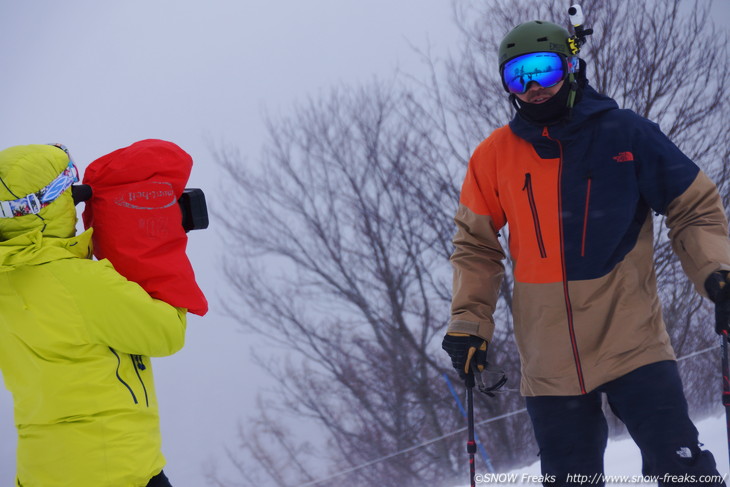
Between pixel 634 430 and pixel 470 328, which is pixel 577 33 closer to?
pixel 470 328

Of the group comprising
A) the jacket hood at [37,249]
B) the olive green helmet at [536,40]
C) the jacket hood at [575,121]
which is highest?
the olive green helmet at [536,40]

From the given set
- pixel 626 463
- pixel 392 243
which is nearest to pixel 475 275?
pixel 626 463

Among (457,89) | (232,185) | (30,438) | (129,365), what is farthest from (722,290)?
(232,185)

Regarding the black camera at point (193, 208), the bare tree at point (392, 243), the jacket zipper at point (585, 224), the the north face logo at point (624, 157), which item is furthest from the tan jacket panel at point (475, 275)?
the bare tree at point (392, 243)

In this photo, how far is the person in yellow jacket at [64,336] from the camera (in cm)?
153

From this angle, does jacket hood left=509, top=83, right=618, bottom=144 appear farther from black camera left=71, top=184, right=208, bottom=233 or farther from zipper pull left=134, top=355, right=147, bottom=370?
zipper pull left=134, top=355, right=147, bottom=370

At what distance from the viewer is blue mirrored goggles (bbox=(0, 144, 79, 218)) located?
1.54 metres

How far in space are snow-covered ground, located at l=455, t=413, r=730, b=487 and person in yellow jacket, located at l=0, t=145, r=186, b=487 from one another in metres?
1.95

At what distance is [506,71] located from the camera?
2.00m

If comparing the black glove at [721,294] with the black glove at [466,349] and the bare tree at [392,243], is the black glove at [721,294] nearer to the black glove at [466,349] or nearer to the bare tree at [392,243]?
the black glove at [466,349]

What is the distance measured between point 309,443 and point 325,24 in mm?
16900

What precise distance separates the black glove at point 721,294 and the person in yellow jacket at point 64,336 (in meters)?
1.35

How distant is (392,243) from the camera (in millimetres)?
10242

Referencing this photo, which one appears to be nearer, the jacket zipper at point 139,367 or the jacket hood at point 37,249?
the jacket hood at point 37,249
